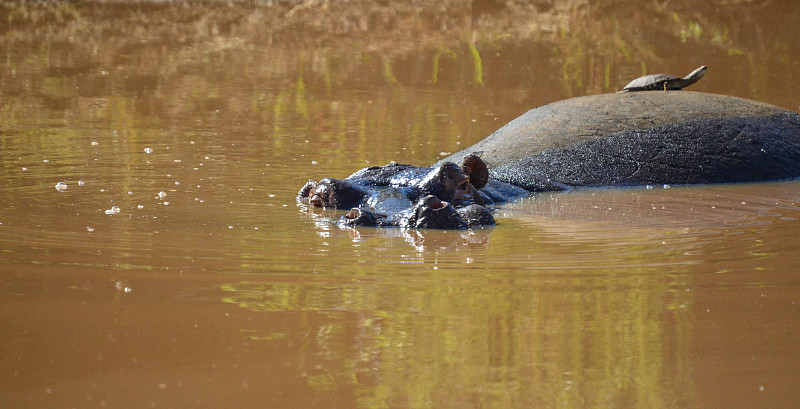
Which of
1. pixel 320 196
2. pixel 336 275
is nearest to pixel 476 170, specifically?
pixel 320 196

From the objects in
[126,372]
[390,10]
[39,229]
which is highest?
[390,10]

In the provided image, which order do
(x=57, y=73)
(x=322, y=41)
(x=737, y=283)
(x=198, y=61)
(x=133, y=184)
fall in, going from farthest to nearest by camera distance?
(x=322, y=41), (x=198, y=61), (x=57, y=73), (x=133, y=184), (x=737, y=283)

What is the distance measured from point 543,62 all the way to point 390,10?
12.9ft

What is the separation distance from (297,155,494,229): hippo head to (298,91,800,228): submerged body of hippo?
209mm

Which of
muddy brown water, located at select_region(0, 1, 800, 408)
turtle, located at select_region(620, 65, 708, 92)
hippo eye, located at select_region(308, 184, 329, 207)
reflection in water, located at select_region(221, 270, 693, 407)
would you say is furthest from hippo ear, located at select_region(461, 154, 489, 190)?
turtle, located at select_region(620, 65, 708, 92)

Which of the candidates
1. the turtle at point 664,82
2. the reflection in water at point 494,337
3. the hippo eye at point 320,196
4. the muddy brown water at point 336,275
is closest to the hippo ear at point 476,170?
the muddy brown water at point 336,275

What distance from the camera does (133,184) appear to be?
7.43 meters

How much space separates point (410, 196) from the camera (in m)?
6.48

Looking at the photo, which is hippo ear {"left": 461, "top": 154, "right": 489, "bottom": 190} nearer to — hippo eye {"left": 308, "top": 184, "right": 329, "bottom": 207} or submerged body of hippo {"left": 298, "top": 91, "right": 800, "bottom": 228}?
submerged body of hippo {"left": 298, "top": 91, "right": 800, "bottom": 228}

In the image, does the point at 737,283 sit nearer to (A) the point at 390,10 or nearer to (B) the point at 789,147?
(B) the point at 789,147

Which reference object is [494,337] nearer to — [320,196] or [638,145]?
[320,196]

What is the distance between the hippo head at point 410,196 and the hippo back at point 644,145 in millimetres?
1119

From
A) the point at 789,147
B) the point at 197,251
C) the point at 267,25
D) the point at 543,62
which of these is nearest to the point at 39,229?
the point at 197,251

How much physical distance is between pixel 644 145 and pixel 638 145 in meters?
0.05
